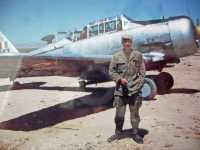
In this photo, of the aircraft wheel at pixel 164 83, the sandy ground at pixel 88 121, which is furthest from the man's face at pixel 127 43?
the aircraft wheel at pixel 164 83

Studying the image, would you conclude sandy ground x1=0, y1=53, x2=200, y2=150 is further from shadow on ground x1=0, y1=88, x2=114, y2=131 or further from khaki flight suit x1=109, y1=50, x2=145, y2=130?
khaki flight suit x1=109, y1=50, x2=145, y2=130

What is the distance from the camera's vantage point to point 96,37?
7.16 meters

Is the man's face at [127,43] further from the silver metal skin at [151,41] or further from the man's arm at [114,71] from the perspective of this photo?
the silver metal skin at [151,41]

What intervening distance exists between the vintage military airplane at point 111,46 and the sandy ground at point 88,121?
66 centimetres

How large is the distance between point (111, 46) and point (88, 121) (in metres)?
2.28

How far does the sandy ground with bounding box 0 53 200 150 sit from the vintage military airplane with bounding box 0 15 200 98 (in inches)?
25.9

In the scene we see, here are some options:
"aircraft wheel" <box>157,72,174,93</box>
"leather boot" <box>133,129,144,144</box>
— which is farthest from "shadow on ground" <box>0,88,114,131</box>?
"leather boot" <box>133,129,144,144</box>

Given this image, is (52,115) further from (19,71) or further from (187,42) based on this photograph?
(187,42)

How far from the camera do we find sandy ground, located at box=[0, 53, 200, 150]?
415cm

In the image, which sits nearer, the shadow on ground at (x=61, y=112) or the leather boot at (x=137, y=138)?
the leather boot at (x=137, y=138)

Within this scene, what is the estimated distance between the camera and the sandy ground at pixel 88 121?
4.15 metres

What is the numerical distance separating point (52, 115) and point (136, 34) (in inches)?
96.7

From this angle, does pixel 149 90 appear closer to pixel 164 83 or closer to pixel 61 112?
pixel 164 83

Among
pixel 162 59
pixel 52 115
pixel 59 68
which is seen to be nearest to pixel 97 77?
pixel 59 68
